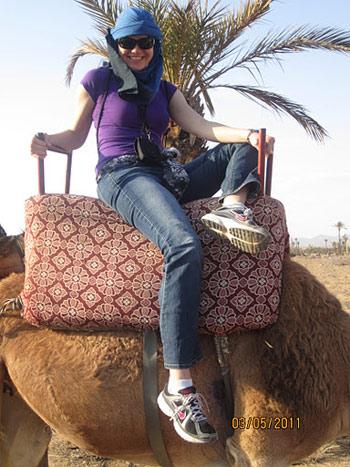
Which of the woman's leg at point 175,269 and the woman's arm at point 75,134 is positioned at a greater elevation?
the woman's arm at point 75,134

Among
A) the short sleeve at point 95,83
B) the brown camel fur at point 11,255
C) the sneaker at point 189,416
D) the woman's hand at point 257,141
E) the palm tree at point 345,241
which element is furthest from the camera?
the palm tree at point 345,241

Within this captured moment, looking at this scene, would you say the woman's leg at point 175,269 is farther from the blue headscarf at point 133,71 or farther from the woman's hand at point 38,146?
the woman's hand at point 38,146

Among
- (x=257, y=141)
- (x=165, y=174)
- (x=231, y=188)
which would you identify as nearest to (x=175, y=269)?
(x=231, y=188)

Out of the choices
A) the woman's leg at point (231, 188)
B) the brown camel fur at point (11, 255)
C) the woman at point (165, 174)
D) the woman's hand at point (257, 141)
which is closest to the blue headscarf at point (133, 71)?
the woman at point (165, 174)

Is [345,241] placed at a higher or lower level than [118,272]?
lower

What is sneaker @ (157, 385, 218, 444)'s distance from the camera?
296 centimetres

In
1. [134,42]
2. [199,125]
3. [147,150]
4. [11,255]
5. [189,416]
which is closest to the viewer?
[189,416]

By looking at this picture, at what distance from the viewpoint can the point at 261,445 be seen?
→ 3.10m

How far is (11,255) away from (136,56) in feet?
5.98

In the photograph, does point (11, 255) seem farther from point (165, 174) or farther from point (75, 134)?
point (165, 174)

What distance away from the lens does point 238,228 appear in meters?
3.02

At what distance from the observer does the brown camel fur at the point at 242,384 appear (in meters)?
3.15

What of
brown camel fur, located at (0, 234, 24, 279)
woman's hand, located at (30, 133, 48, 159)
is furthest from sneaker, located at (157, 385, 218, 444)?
brown camel fur, located at (0, 234, 24, 279)

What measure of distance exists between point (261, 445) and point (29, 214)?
1.87m
